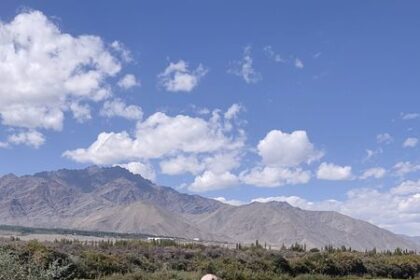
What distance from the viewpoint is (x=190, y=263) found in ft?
158

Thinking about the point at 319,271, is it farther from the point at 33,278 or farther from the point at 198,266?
the point at 33,278

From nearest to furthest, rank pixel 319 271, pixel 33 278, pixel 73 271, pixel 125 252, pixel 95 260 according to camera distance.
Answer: pixel 33 278, pixel 73 271, pixel 95 260, pixel 125 252, pixel 319 271

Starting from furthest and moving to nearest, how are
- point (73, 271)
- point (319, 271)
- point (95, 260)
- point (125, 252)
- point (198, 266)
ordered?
1. point (319, 271)
2. point (125, 252)
3. point (198, 266)
4. point (95, 260)
5. point (73, 271)

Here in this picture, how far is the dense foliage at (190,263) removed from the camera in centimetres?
3891

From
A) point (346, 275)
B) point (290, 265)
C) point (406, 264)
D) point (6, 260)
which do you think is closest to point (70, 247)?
point (290, 265)

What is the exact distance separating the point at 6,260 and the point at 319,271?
4327cm

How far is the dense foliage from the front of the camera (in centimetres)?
3891

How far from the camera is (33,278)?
14.3 metres

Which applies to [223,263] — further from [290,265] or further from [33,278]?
[33,278]

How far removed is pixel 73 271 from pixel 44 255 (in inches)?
99.1

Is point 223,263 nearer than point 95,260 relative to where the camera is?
No

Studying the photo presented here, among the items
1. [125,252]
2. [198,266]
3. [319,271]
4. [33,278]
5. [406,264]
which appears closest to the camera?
[33,278]

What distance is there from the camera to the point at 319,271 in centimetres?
5466

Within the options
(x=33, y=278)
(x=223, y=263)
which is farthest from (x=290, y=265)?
(x=33, y=278)
